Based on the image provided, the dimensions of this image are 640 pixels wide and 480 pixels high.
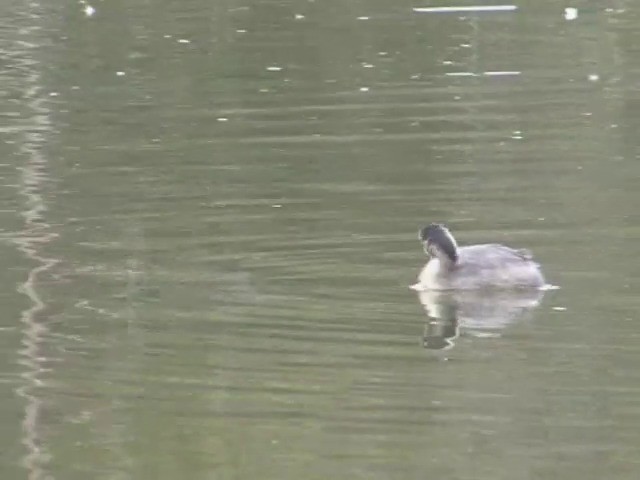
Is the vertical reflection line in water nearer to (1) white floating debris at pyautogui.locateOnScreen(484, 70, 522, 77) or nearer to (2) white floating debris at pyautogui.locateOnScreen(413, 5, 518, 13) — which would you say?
(1) white floating debris at pyautogui.locateOnScreen(484, 70, 522, 77)

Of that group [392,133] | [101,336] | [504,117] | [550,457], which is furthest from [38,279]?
[504,117]

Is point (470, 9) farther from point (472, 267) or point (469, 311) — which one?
point (469, 311)

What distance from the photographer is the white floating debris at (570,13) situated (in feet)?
83.7

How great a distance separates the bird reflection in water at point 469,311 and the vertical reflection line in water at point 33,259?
1.95 metres

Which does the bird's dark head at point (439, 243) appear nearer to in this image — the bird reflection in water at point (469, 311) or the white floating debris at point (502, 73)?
the bird reflection in water at point (469, 311)

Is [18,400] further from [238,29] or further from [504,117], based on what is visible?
[238,29]

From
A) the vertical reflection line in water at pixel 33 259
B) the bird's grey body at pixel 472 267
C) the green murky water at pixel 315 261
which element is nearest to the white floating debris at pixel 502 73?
the green murky water at pixel 315 261

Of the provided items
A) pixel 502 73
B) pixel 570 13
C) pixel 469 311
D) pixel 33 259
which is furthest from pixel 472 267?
pixel 570 13

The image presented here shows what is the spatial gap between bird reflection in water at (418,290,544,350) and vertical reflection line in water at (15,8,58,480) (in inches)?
76.6

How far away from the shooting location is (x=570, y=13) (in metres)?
25.8

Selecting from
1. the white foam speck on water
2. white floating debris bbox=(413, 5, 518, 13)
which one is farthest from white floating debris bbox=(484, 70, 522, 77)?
the white foam speck on water

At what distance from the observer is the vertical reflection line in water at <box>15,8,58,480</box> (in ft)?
29.0

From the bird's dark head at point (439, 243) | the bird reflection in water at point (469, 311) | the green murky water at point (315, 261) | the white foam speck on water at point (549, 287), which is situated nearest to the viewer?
the green murky water at point (315, 261)

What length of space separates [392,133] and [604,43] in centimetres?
635
